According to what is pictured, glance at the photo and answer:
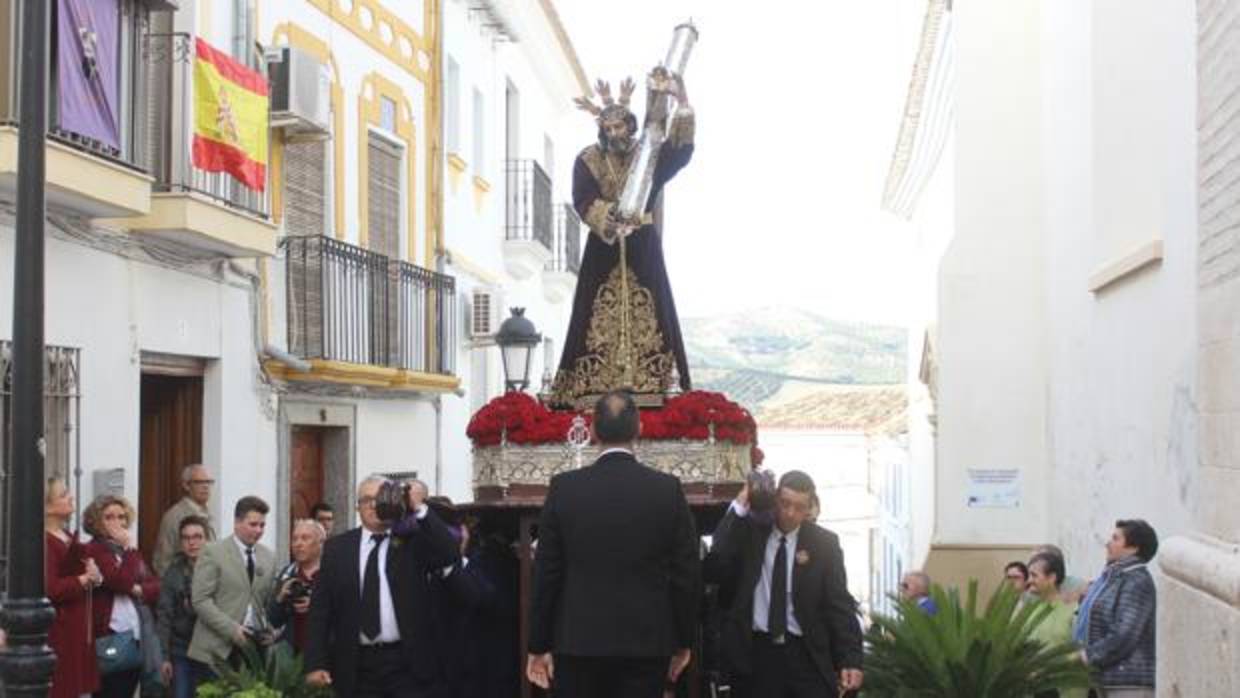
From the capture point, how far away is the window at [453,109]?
18734mm

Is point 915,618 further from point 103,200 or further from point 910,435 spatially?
point 910,435

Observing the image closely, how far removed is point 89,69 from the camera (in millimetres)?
10102

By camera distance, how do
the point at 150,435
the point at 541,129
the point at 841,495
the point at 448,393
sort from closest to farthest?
the point at 150,435 < the point at 448,393 < the point at 541,129 < the point at 841,495

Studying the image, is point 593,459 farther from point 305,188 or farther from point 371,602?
point 305,188

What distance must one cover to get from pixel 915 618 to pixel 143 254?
6140 millimetres

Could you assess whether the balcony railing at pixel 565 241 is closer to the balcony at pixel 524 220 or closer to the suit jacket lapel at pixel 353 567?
the balcony at pixel 524 220

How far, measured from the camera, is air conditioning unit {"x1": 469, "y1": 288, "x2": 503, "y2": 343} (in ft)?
63.2

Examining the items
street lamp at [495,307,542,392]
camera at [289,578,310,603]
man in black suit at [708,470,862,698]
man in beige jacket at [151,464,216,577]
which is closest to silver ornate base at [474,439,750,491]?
man in black suit at [708,470,862,698]

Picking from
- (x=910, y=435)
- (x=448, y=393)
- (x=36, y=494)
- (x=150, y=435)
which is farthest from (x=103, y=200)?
(x=910, y=435)

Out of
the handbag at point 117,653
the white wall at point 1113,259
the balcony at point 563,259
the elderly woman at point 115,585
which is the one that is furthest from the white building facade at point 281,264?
the white wall at point 1113,259

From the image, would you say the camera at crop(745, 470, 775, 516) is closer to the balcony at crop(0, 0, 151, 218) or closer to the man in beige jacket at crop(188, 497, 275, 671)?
the man in beige jacket at crop(188, 497, 275, 671)

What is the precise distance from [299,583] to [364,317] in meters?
7.14

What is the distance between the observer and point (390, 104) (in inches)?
659

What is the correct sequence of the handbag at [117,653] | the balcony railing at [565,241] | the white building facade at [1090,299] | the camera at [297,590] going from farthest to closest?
the balcony railing at [565,241] → the handbag at [117,653] → the camera at [297,590] → the white building facade at [1090,299]
